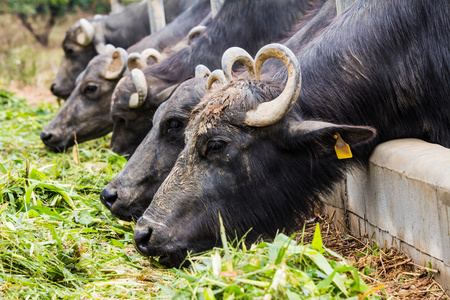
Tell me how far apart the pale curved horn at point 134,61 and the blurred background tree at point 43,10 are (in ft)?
57.2

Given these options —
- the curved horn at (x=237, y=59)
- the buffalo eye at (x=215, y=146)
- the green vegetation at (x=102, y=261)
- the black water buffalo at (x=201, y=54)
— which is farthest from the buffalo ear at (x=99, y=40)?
the buffalo eye at (x=215, y=146)

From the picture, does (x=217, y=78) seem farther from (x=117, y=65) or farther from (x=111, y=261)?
(x=117, y=65)

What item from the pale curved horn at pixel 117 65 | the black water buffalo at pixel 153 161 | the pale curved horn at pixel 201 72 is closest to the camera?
the black water buffalo at pixel 153 161

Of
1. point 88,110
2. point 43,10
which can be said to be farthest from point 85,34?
point 43,10

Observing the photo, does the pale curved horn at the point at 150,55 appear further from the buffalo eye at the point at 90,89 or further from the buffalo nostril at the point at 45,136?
the buffalo nostril at the point at 45,136

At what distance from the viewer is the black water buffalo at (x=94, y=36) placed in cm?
1053

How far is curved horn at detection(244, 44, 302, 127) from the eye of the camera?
361cm

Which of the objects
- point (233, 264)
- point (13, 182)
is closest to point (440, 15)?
point (233, 264)

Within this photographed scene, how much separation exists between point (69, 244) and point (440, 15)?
2.83 meters

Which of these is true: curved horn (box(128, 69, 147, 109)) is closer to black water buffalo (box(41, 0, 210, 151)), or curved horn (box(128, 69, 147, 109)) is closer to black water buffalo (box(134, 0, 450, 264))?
black water buffalo (box(41, 0, 210, 151))

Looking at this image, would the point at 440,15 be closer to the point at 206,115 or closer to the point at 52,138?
the point at 206,115

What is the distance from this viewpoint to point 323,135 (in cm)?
360

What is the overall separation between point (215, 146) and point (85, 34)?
7.45 metres

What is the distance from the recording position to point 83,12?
2653cm
